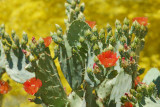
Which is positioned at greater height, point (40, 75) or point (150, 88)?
point (40, 75)

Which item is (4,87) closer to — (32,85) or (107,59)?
(32,85)

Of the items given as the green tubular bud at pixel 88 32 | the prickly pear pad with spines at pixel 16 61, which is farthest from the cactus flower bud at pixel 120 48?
the prickly pear pad with spines at pixel 16 61

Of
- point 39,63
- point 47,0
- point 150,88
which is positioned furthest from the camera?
point 47,0

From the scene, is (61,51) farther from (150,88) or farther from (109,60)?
(150,88)

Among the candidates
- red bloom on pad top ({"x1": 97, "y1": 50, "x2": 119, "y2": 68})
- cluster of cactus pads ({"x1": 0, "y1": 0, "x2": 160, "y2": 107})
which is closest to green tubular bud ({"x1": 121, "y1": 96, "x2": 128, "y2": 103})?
cluster of cactus pads ({"x1": 0, "y1": 0, "x2": 160, "y2": 107})

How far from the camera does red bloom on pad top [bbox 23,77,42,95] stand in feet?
4.82

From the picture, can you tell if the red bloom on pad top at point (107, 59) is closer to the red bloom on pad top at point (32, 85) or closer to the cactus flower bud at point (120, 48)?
the cactus flower bud at point (120, 48)

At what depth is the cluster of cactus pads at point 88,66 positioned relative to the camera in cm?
140

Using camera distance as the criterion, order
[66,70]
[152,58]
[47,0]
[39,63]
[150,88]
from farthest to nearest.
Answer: [47,0], [152,58], [66,70], [39,63], [150,88]

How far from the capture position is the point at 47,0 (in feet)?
12.0

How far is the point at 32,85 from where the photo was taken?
4.86 feet

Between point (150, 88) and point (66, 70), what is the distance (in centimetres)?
46

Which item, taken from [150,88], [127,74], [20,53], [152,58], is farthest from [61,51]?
[152,58]

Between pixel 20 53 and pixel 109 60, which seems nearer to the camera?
pixel 109 60
